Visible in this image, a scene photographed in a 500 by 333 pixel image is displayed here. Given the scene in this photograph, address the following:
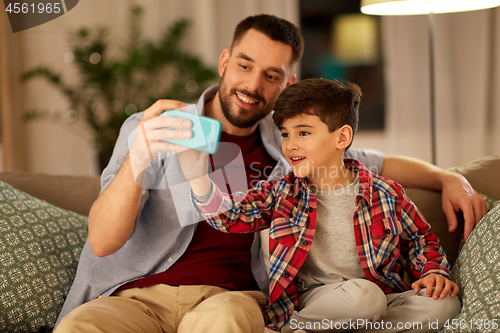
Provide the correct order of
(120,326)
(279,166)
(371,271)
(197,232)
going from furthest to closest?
(279,166) → (197,232) → (371,271) → (120,326)

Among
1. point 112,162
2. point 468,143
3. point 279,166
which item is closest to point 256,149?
point 279,166

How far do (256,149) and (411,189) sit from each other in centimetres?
53

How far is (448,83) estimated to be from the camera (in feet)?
11.2

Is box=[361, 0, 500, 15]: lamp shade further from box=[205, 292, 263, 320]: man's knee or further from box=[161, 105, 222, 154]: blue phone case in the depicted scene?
box=[205, 292, 263, 320]: man's knee

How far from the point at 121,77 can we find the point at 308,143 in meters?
2.63

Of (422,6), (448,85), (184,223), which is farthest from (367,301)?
(448,85)

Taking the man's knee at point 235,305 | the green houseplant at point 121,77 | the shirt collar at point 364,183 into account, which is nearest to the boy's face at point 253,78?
the shirt collar at point 364,183

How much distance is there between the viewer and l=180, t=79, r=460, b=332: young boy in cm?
112

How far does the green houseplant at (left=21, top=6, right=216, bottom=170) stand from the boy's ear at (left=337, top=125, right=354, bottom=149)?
91.7 inches

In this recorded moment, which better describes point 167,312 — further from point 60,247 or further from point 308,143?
point 308,143

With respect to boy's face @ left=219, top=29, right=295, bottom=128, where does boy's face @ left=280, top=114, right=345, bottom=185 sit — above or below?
below

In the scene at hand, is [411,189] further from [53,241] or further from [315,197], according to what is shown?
[53,241]

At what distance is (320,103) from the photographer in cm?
115

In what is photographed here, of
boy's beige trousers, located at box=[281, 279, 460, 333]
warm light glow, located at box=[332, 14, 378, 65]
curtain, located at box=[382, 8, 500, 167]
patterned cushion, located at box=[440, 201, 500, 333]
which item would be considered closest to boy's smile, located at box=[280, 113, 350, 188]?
boy's beige trousers, located at box=[281, 279, 460, 333]
